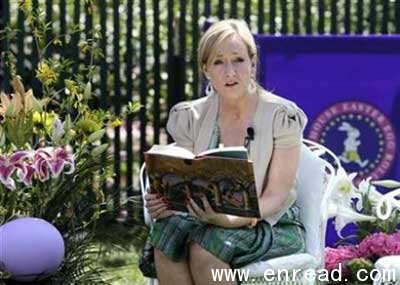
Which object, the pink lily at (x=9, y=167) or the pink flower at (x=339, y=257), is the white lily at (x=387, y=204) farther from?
the pink lily at (x=9, y=167)

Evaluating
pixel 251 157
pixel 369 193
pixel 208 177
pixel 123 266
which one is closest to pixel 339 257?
pixel 369 193

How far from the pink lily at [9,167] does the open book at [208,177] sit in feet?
2.24

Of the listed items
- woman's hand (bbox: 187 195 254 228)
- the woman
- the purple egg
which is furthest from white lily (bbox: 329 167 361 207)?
the purple egg

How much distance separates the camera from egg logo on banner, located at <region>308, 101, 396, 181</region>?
248 inches

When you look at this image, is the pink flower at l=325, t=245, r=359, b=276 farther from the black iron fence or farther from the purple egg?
the black iron fence

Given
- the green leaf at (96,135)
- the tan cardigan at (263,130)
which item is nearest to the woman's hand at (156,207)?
the tan cardigan at (263,130)

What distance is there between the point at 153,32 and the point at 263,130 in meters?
2.71

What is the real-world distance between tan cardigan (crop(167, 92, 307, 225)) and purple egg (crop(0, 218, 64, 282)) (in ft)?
2.15

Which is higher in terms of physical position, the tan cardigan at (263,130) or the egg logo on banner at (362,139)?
the tan cardigan at (263,130)

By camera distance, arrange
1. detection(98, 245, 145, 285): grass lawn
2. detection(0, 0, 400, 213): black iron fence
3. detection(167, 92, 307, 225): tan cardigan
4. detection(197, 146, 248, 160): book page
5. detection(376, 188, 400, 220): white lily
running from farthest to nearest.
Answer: detection(0, 0, 400, 213): black iron fence
detection(98, 245, 145, 285): grass lawn
detection(376, 188, 400, 220): white lily
detection(167, 92, 307, 225): tan cardigan
detection(197, 146, 248, 160): book page

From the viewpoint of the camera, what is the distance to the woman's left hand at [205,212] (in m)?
4.69

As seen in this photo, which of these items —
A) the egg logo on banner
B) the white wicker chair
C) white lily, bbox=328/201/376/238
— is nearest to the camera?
the white wicker chair

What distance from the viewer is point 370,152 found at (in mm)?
6309

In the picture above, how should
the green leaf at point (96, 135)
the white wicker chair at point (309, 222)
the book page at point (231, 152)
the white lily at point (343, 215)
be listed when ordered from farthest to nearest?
the green leaf at point (96, 135) < the white lily at point (343, 215) < the white wicker chair at point (309, 222) < the book page at point (231, 152)
